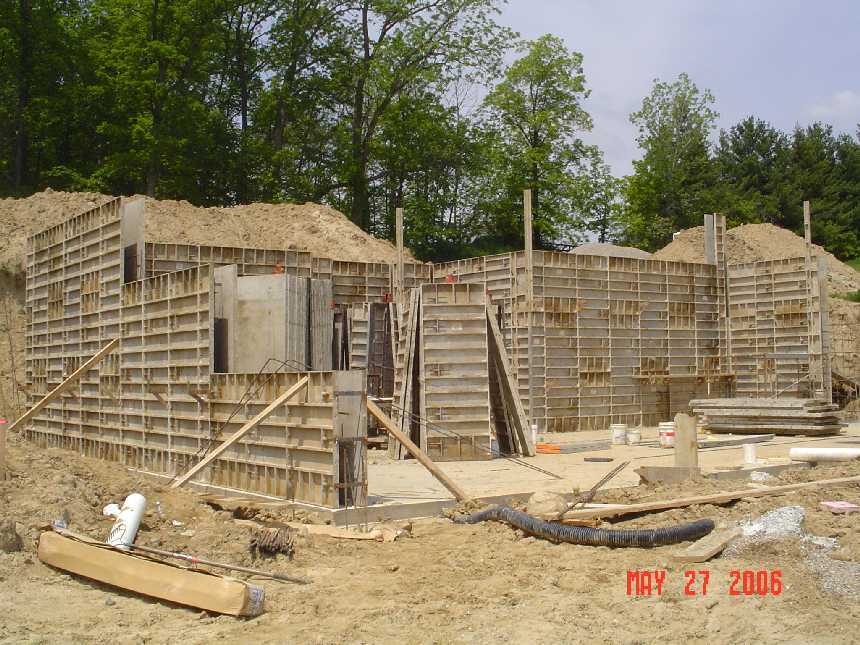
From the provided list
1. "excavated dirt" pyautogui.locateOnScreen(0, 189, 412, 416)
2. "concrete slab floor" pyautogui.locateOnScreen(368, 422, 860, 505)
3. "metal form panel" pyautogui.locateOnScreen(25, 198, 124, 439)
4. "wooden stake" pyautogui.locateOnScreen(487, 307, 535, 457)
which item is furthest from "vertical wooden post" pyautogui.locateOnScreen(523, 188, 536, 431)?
"metal form panel" pyautogui.locateOnScreen(25, 198, 124, 439)

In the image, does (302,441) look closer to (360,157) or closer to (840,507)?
(840,507)

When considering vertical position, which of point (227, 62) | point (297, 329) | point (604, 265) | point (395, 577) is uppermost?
point (227, 62)

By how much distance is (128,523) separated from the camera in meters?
8.98

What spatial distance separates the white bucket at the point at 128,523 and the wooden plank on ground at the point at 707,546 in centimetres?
535

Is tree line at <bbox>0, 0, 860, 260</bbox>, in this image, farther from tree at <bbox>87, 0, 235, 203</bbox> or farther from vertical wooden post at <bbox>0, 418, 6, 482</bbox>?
vertical wooden post at <bbox>0, 418, 6, 482</bbox>

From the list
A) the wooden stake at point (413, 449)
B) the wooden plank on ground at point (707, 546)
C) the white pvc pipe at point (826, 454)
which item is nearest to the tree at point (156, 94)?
the wooden stake at point (413, 449)

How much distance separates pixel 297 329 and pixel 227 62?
3560 centimetres

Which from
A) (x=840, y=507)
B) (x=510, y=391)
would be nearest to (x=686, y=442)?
(x=840, y=507)

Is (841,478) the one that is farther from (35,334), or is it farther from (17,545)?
(35,334)

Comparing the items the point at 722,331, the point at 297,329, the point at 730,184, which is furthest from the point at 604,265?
the point at 730,184

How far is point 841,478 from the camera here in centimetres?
1182

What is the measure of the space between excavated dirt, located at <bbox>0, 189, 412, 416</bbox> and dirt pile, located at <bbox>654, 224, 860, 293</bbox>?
15222 millimetres

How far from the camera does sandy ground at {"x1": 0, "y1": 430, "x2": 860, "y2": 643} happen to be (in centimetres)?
666

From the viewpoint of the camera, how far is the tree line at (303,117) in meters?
38.6
